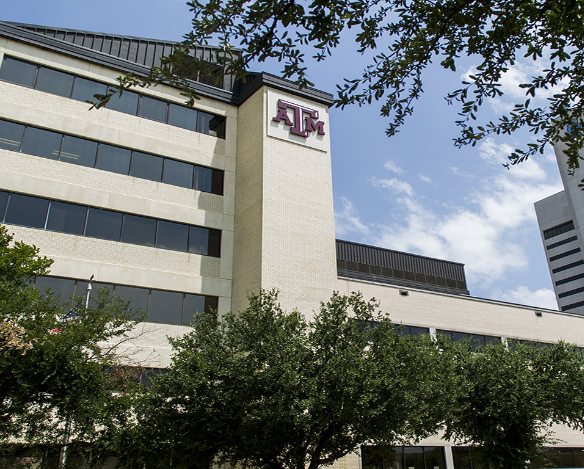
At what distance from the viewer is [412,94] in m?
7.66

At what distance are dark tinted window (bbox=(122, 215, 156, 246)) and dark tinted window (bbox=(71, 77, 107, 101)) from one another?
6.84 m

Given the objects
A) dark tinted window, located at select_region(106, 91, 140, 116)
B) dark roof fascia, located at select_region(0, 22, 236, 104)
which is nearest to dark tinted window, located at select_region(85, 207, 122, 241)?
dark tinted window, located at select_region(106, 91, 140, 116)

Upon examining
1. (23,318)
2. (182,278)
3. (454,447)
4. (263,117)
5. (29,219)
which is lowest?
(454,447)

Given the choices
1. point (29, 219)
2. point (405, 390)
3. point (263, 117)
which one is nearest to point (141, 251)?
point (29, 219)

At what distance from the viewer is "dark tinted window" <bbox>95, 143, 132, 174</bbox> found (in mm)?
26016

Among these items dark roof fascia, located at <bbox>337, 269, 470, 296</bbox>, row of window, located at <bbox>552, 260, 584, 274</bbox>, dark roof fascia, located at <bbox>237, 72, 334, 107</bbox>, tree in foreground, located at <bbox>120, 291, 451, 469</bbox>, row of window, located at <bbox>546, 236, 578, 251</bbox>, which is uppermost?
row of window, located at <bbox>546, 236, 578, 251</bbox>

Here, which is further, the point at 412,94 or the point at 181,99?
the point at 181,99

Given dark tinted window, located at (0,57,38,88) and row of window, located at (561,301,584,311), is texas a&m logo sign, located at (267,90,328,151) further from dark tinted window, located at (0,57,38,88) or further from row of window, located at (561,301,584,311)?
row of window, located at (561,301,584,311)

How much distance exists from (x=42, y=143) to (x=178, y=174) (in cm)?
668

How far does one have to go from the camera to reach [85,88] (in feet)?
89.1

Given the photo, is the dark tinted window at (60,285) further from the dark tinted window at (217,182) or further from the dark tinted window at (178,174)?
the dark tinted window at (217,182)

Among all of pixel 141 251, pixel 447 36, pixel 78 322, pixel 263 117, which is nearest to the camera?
pixel 447 36

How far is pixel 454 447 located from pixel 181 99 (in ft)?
82.9

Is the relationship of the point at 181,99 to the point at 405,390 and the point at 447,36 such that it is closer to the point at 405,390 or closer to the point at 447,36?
the point at 405,390
